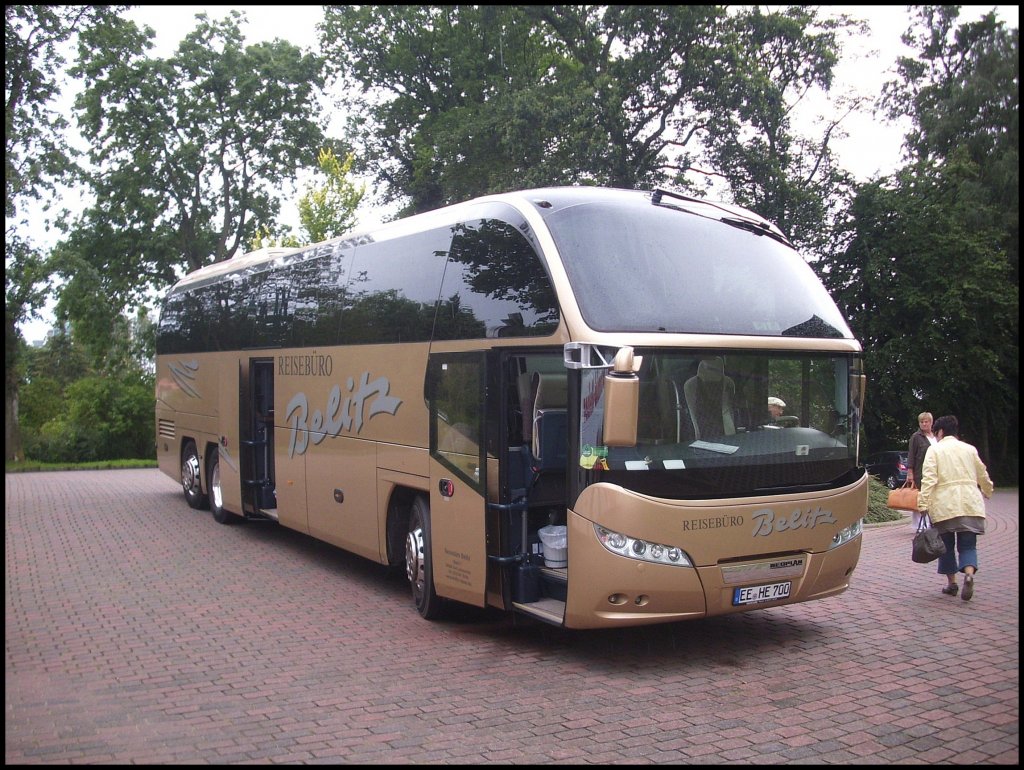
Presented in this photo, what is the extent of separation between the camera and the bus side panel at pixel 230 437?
14.2 metres

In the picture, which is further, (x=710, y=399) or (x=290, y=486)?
(x=290, y=486)

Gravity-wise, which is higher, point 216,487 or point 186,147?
point 186,147

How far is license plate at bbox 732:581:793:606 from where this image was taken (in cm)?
784

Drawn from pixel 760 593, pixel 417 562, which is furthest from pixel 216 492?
A: pixel 760 593

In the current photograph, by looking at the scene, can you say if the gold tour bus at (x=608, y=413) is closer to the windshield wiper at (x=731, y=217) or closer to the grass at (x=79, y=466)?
the windshield wiper at (x=731, y=217)

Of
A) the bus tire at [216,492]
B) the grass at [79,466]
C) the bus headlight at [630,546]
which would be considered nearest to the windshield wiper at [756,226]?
the bus headlight at [630,546]

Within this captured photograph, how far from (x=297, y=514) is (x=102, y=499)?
879cm

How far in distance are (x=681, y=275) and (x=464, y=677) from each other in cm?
344

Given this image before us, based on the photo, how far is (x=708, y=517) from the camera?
7582 millimetres

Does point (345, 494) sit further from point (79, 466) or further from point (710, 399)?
point (79, 466)

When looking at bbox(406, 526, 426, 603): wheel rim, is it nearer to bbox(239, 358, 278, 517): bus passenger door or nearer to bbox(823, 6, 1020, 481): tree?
bbox(239, 358, 278, 517): bus passenger door

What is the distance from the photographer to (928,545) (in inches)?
405


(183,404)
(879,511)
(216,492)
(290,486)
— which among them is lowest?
(879,511)

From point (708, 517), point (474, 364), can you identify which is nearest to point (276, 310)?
point (474, 364)
